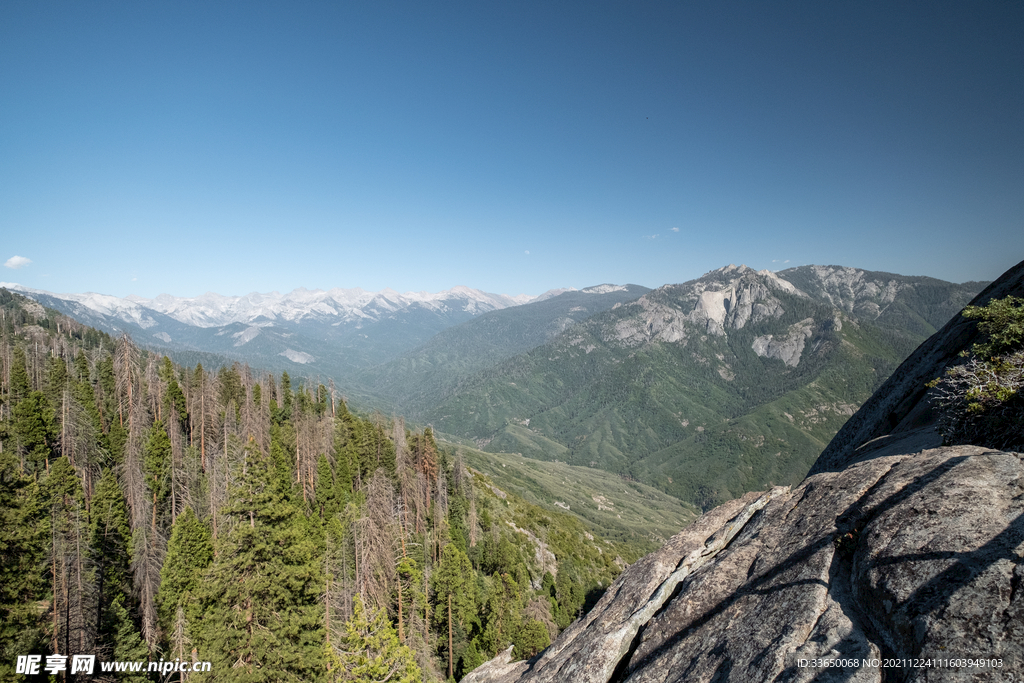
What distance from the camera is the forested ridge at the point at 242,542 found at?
74.7ft

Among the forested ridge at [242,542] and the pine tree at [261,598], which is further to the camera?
the forested ridge at [242,542]

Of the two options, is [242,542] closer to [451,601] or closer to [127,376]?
[451,601]

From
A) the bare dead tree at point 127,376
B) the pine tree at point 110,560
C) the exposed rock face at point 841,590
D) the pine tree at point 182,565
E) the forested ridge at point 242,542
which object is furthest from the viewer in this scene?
the bare dead tree at point 127,376

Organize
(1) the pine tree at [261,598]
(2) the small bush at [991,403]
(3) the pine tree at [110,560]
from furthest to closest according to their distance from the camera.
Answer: (3) the pine tree at [110,560], (1) the pine tree at [261,598], (2) the small bush at [991,403]

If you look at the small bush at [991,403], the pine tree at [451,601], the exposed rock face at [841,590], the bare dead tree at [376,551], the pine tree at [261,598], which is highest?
the small bush at [991,403]

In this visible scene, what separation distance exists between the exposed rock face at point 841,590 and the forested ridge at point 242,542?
14214mm

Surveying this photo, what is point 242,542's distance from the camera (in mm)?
23000

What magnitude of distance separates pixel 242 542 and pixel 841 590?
89.3 feet

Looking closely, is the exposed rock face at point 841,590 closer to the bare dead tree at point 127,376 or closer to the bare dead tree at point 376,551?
the bare dead tree at point 376,551

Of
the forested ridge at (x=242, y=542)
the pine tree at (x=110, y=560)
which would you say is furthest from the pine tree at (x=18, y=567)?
the pine tree at (x=110, y=560)

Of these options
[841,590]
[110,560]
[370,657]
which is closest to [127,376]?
[110,560]

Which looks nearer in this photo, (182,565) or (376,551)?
(182,565)

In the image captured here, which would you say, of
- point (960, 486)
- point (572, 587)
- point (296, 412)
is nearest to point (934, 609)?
point (960, 486)

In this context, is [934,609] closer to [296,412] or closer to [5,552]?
[5,552]
